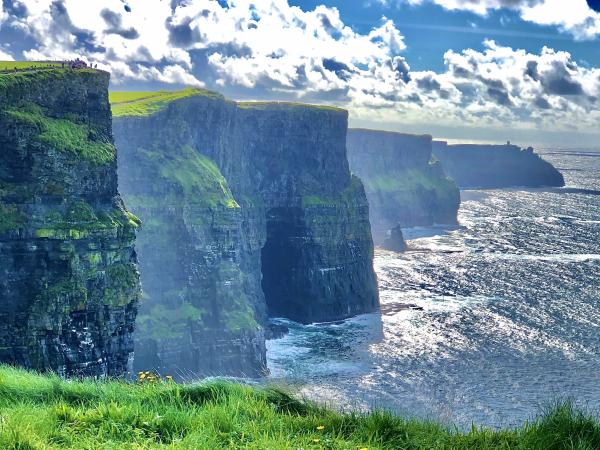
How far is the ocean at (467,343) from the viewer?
65.5 metres

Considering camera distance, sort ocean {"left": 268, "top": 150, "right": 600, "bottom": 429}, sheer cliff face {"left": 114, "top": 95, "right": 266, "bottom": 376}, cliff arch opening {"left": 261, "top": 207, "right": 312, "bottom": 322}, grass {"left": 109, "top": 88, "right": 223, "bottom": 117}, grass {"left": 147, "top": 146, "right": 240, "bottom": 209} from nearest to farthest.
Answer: ocean {"left": 268, "top": 150, "right": 600, "bottom": 429} < sheer cliff face {"left": 114, "top": 95, "right": 266, "bottom": 376} < grass {"left": 147, "top": 146, "right": 240, "bottom": 209} < grass {"left": 109, "top": 88, "right": 223, "bottom": 117} < cliff arch opening {"left": 261, "top": 207, "right": 312, "bottom": 322}

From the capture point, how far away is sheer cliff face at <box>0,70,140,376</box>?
155 ft

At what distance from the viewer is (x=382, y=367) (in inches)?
3127

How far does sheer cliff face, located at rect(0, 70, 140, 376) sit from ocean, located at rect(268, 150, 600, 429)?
70.5 feet

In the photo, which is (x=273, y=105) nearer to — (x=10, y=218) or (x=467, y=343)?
(x=467, y=343)

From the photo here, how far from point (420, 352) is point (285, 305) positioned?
34670mm

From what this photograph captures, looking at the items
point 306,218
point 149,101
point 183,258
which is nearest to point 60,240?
point 183,258

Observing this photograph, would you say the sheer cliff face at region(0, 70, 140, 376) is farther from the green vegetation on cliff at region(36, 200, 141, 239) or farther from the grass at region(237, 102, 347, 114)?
the grass at region(237, 102, 347, 114)

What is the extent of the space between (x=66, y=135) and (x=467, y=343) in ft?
210

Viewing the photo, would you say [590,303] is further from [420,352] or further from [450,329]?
[420,352]

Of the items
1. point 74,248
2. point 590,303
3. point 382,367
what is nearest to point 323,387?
point 382,367

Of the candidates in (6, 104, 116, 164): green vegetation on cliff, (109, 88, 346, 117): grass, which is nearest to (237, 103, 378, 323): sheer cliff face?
(109, 88, 346, 117): grass

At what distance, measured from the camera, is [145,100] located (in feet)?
322

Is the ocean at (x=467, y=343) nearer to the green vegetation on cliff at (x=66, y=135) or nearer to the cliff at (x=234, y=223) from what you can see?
the cliff at (x=234, y=223)
